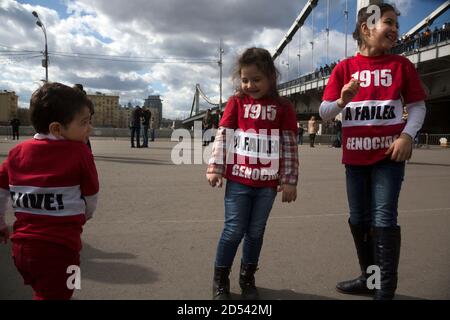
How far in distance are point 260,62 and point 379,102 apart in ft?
2.37

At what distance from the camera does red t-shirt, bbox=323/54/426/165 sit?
2.12m

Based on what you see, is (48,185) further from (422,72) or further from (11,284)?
(422,72)

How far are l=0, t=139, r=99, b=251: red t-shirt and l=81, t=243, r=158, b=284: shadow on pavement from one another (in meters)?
0.86

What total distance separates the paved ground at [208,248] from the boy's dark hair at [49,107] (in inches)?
43.7

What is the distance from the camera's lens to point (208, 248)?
10.0 ft

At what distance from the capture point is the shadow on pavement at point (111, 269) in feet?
7.95

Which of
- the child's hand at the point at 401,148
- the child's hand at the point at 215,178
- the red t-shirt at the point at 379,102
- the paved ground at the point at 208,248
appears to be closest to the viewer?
the child's hand at the point at 401,148

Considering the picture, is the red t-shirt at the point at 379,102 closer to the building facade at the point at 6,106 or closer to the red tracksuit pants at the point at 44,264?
the red tracksuit pants at the point at 44,264

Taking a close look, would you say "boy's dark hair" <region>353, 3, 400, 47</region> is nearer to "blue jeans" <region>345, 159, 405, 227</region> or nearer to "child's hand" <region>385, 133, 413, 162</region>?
"child's hand" <region>385, 133, 413, 162</region>

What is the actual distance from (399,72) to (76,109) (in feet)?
5.70

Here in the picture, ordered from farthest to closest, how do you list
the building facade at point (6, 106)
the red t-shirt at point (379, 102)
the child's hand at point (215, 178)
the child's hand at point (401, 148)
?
1. the building facade at point (6, 106)
2. the child's hand at point (215, 178)
3. the red t-shirt at point (379, 102)
4. the child's hand at point (401, 148)

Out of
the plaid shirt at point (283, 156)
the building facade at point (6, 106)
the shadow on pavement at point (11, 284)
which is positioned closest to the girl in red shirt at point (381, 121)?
the plaid shirt at point (283, 156)

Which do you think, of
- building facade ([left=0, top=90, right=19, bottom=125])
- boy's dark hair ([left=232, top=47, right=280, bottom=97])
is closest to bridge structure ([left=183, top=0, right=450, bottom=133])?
boy's dark hair ([left=232, top=47, right=280, bottom=97])
